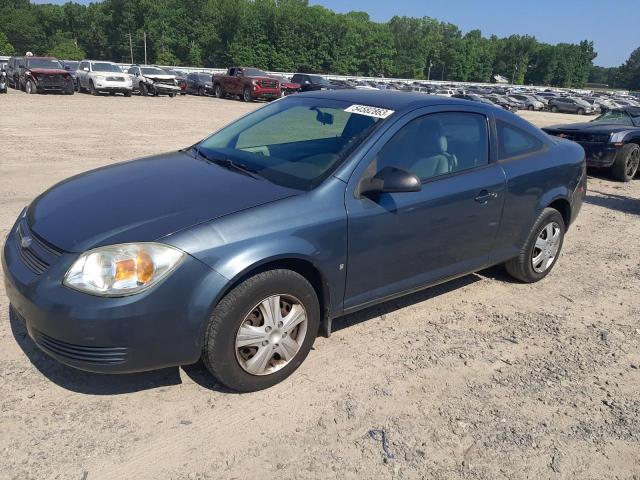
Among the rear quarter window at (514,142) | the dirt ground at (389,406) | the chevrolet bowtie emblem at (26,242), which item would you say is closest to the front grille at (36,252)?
the chevrolet bowtie emblem at (26,242)

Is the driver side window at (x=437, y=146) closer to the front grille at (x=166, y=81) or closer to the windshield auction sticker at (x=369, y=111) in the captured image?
the windshield auction sticker at (x=369, y=111)

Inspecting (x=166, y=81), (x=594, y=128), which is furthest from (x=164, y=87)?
(x=594, y=128)

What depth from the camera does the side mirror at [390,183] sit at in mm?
3244

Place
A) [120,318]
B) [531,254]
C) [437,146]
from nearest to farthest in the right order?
[120,318] < [437,146] < [531,254]

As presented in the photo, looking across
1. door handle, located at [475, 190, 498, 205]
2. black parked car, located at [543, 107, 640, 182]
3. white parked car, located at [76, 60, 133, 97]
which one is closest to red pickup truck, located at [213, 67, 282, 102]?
white parked car, located at [76, 60, 133, 97]

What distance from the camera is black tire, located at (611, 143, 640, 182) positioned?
999 cm

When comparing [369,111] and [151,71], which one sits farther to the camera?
[151,71]

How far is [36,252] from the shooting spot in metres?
2.90

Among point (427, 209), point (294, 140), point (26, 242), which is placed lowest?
point (26, 242)

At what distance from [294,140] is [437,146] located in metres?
1.06

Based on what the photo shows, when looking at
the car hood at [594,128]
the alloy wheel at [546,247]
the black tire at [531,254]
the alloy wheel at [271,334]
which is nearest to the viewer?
the alloy wheel at [271,334]

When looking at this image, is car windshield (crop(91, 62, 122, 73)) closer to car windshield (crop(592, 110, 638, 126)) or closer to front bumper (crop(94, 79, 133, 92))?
front bumper (crop(94, 79, 133, 92))

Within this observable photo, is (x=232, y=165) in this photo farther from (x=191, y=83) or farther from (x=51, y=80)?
(x=191, y=83)

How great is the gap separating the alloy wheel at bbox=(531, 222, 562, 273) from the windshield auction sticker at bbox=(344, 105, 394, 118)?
2.00m
